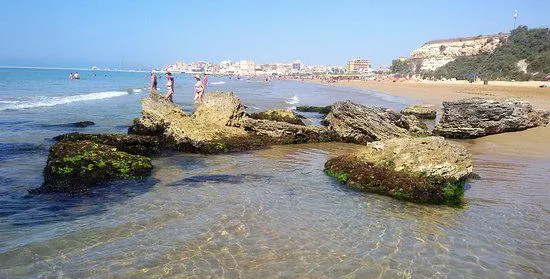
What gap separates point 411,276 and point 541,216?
170 inches

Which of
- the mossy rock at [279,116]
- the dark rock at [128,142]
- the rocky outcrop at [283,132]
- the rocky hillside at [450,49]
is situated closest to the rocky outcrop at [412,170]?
the rocky outcrop at [283,132]

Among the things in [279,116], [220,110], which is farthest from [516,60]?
[220,110]

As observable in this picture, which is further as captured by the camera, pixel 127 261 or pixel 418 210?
pixel 418 210

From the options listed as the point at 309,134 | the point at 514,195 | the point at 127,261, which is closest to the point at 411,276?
the point at 127,261

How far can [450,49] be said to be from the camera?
171250 mm

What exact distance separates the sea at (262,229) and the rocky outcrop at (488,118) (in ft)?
26.0

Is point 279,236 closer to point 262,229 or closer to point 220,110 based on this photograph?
point 262,229

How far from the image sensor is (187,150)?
561 inches

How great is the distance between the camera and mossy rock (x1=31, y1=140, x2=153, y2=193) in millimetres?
9320

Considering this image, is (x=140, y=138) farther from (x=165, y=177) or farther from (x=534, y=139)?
(x=534, y=139)

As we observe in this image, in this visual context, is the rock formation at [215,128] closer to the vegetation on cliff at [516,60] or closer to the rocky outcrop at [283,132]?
the rocky outcrop at [283,132]

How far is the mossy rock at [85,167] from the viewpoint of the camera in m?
9.32

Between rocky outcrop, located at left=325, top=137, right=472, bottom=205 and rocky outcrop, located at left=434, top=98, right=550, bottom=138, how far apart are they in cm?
978

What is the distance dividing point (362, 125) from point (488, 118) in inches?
249
